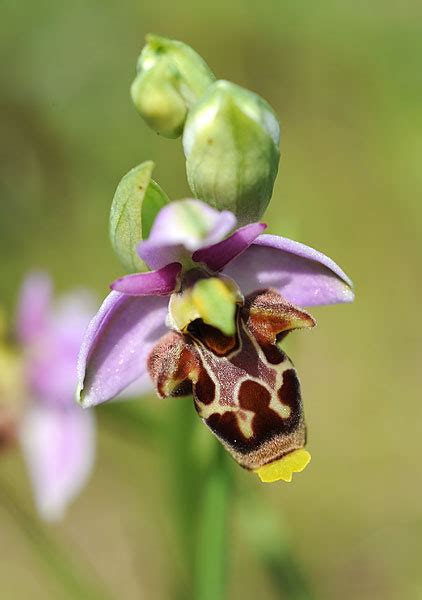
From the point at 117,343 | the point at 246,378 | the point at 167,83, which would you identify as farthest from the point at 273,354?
the point at 167,83

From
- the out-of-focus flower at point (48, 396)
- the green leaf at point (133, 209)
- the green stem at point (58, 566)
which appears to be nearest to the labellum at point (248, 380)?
the green leaf at point (133, 209)

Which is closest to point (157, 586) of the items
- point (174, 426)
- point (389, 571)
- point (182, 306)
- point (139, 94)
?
point (389, 571)

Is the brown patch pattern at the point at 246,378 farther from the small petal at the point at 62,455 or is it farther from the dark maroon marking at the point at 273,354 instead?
the small petal at the point at 62,455

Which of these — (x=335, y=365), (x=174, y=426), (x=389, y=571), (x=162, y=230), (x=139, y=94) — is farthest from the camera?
(x=335, y=365)

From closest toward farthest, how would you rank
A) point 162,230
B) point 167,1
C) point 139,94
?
point 162,230
point 139,94
point 167,1

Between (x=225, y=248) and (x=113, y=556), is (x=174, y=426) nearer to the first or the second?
(x=225, y=248)

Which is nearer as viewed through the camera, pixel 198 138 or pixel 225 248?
pixel 198 138
